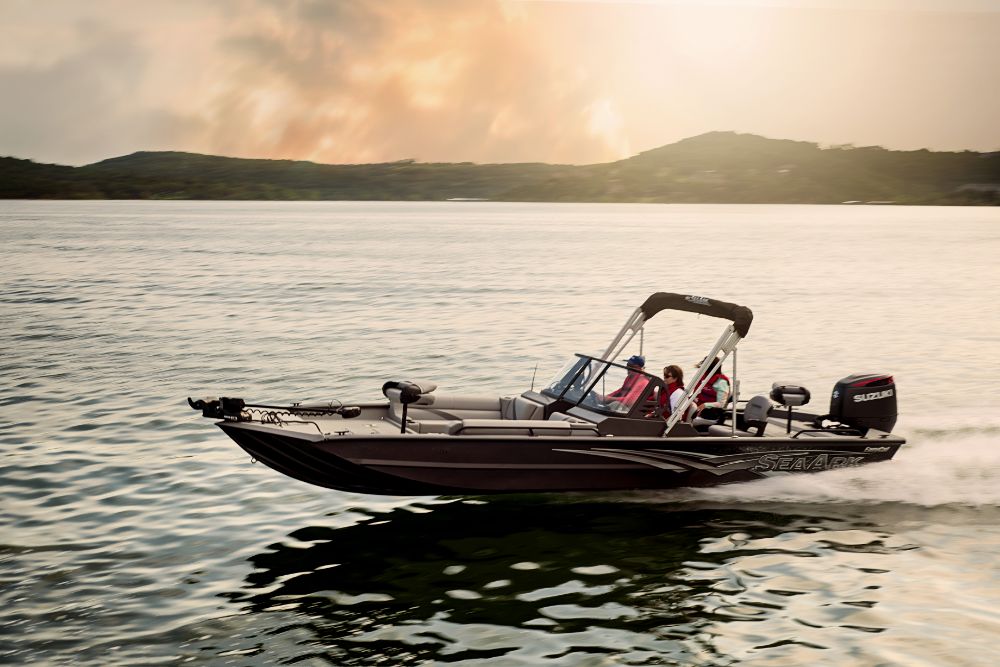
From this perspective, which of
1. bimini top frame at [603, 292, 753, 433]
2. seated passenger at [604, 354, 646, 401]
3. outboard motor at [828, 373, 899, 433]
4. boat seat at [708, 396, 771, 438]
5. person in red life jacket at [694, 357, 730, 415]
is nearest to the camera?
bimini top frame at [603, 292, 753, 433]

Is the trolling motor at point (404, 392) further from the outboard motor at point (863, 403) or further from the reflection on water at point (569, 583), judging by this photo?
the outboard motor at point (863, 403)

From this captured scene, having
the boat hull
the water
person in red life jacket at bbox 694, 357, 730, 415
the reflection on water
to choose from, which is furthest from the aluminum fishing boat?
the reflection on water

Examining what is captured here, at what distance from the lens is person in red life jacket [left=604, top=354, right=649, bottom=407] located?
13938mm

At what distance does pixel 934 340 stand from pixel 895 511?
22.8 metres

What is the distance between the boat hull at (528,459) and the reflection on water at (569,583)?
1.76 ft

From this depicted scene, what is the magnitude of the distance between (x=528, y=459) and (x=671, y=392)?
8.45 ft

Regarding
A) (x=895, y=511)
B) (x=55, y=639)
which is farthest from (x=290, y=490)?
(x=895, y=511)

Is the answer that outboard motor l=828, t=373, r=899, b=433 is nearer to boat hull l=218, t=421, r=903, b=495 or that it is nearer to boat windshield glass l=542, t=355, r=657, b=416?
boat hull l=218, t=421, r=903, b=495

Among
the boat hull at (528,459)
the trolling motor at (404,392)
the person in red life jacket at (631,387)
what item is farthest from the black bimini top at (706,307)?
the trolling motor at (404,392)

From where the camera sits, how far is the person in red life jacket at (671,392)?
45.9 feet

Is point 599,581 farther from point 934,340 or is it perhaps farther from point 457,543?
point 934,340

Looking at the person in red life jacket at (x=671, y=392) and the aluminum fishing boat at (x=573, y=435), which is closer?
the aluminum fishing boat at (x=573, y=435)

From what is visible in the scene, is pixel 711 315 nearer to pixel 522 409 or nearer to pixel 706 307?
pixel 706 307

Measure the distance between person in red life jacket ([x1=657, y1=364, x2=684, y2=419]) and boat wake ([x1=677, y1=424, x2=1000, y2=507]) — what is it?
1.29 m
